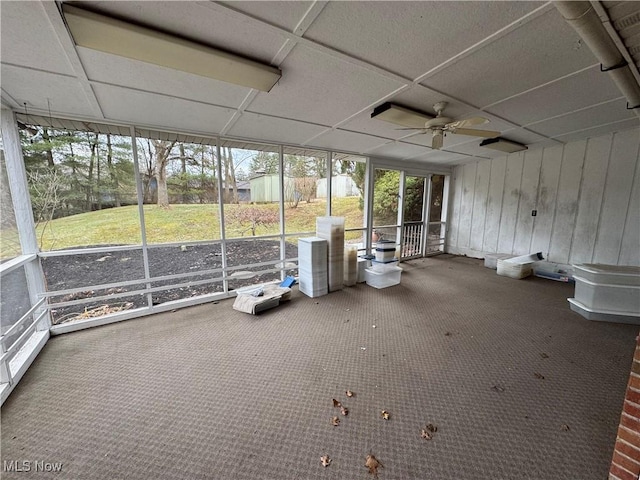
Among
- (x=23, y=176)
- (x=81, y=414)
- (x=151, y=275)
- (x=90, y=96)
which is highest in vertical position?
(x=90, y=96)

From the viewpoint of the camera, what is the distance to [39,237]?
102 inches

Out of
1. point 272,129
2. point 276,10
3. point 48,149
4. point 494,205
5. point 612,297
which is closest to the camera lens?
point 276,10

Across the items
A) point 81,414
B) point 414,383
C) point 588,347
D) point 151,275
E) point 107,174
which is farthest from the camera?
point 151,275

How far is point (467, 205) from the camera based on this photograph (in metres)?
5.93

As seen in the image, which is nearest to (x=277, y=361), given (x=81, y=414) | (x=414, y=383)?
(x=414, y=383)

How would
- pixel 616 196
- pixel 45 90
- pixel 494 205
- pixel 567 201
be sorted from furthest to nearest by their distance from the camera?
pixel 494 205, pixel 567 201, pixel 616 196, pixel 45 90

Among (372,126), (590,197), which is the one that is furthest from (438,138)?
(590,197)

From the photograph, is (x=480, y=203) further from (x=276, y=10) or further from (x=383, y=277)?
(x=276, y=10)

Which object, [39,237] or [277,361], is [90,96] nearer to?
[39,237]

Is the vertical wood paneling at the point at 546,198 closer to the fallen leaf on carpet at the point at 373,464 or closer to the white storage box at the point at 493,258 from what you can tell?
the white storage box at the point at 493,258

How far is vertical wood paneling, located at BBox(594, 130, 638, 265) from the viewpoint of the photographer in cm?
364

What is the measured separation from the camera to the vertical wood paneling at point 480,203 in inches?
217

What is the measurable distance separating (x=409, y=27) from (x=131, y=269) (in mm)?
3960

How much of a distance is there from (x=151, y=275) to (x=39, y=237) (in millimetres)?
1121
